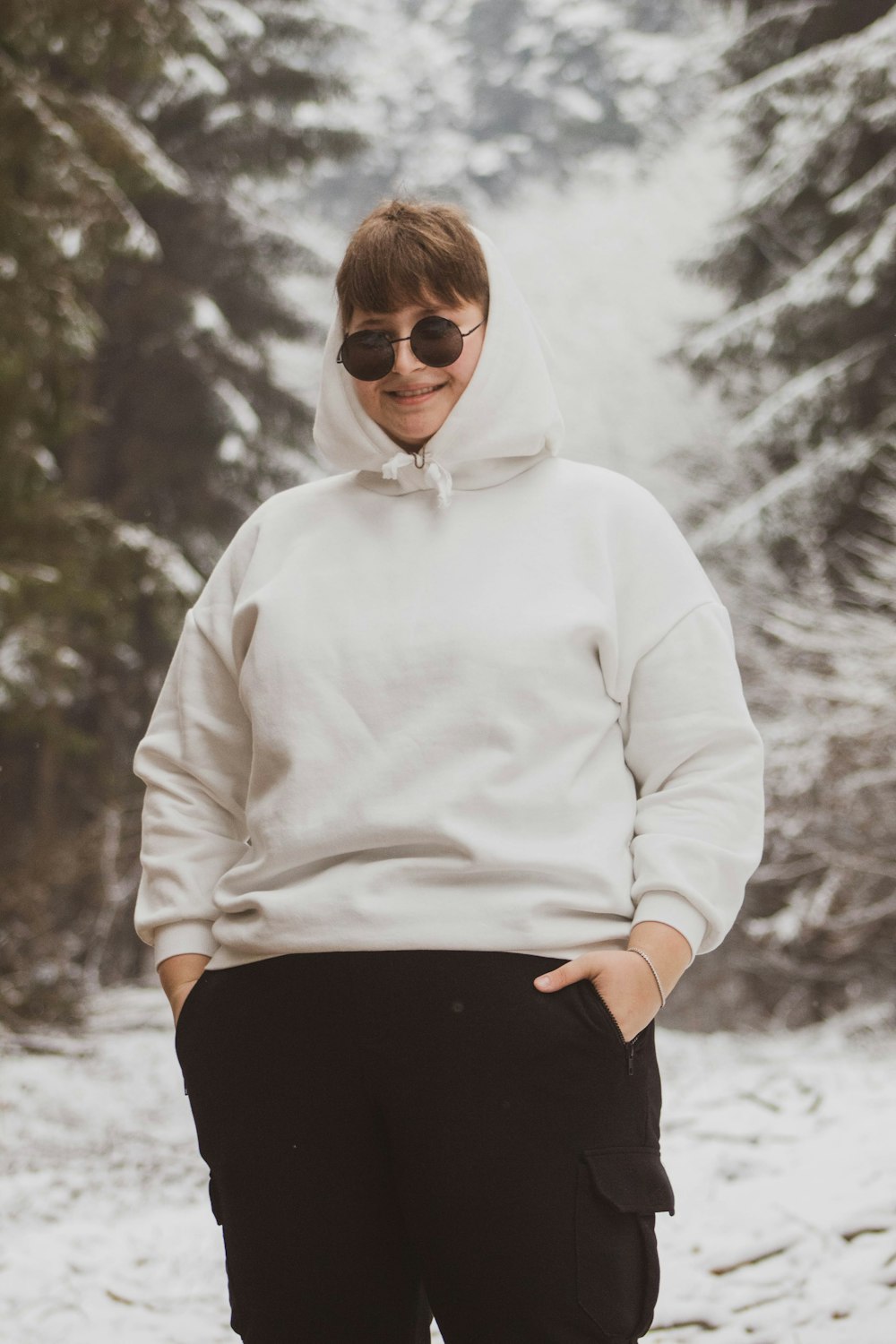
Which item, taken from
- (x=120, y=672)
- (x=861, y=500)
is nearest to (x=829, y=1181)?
(x=861, y=500)

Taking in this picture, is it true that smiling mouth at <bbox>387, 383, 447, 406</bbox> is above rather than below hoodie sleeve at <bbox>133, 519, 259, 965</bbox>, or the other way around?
above

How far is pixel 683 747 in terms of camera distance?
1.20m

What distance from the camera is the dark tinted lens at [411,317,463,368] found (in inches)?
50.1

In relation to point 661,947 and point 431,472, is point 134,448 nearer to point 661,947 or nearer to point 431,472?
point 431,472

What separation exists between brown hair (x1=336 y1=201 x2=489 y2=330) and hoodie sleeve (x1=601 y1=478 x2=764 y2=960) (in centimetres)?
28

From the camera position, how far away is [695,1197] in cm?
323

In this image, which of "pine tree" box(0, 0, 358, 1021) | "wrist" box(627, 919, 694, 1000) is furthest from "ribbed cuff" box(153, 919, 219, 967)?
"pine tree" box(0, 0, 358, 1021)

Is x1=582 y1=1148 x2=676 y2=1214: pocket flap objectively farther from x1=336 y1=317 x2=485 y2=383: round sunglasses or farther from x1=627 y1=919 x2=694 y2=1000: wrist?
x1=336 y1=317 x2=485 y2=383: round sunglasses

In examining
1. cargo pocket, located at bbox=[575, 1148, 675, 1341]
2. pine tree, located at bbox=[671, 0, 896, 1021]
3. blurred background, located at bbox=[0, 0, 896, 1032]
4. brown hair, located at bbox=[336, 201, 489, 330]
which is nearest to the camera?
cargo pocket, located at bbox=[575, 1148, 675, 1341]

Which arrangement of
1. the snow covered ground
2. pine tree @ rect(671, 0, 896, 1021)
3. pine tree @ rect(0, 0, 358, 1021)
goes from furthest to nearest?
pine tree @ rect(671, 0, 896, 1021) → pine tree @ rect(0, 0, 358, 1021) → the snow covered ground

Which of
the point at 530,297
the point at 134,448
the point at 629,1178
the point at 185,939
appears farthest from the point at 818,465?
the point at 629,1178

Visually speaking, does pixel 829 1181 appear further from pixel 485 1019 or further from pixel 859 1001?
pixel 859 1001

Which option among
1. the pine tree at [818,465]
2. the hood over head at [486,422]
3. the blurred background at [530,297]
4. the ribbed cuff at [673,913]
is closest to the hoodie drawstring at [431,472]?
the hood over head at [486,422]

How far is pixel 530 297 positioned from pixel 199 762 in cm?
1184
